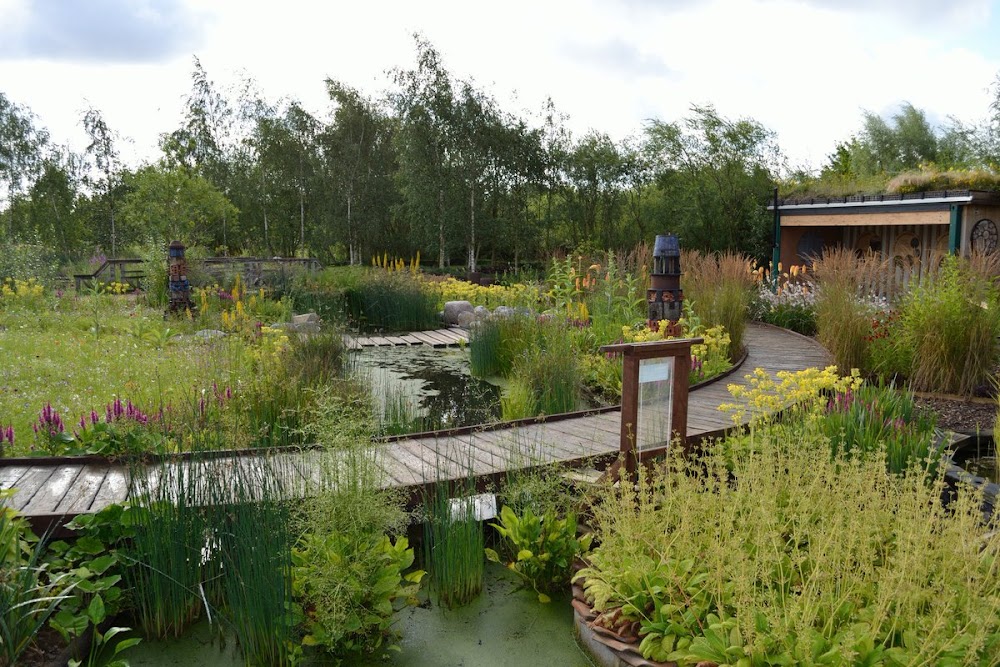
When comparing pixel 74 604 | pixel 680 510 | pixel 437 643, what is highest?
pixel 680 510

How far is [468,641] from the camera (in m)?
2.93

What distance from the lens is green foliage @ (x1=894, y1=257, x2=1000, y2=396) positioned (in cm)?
597

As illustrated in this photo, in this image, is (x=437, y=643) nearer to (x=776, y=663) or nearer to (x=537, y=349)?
(x=776, y=663)

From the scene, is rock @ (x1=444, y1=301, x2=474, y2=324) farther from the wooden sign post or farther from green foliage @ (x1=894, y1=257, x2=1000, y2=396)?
the wooden sign post

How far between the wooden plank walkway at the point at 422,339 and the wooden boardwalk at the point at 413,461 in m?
4.40

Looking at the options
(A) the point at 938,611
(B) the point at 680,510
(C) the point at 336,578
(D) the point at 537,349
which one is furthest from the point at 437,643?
(D) the point at 537,349

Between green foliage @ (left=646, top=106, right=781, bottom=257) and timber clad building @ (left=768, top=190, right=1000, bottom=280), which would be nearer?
timber clad building @ (left=768, top=190, right=1000, bottom=280)

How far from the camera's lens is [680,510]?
2795 mm

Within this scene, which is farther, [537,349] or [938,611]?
[537,349]

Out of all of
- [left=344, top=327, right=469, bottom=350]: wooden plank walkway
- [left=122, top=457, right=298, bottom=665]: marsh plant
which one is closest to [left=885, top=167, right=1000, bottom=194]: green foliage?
[left=344, top=327, right=469, bottom=350]: wooden plank walkway

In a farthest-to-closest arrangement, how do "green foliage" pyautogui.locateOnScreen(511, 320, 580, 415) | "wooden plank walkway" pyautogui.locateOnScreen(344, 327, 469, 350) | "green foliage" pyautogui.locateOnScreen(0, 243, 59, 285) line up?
"green foliage" pyautogui.locateOnScreen(0, 243, 59, 285) < "wooden plank walkway" pyautogui.locateOnScreen(344, 327, 469, 350) < "green foliage" pyautogui.locateOnScreen(511, 320, 580, 415)

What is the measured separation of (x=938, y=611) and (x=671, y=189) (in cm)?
1532

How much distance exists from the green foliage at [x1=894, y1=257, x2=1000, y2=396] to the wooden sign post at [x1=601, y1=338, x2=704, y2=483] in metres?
3.33

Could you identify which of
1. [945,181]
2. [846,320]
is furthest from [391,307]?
[945,181]
